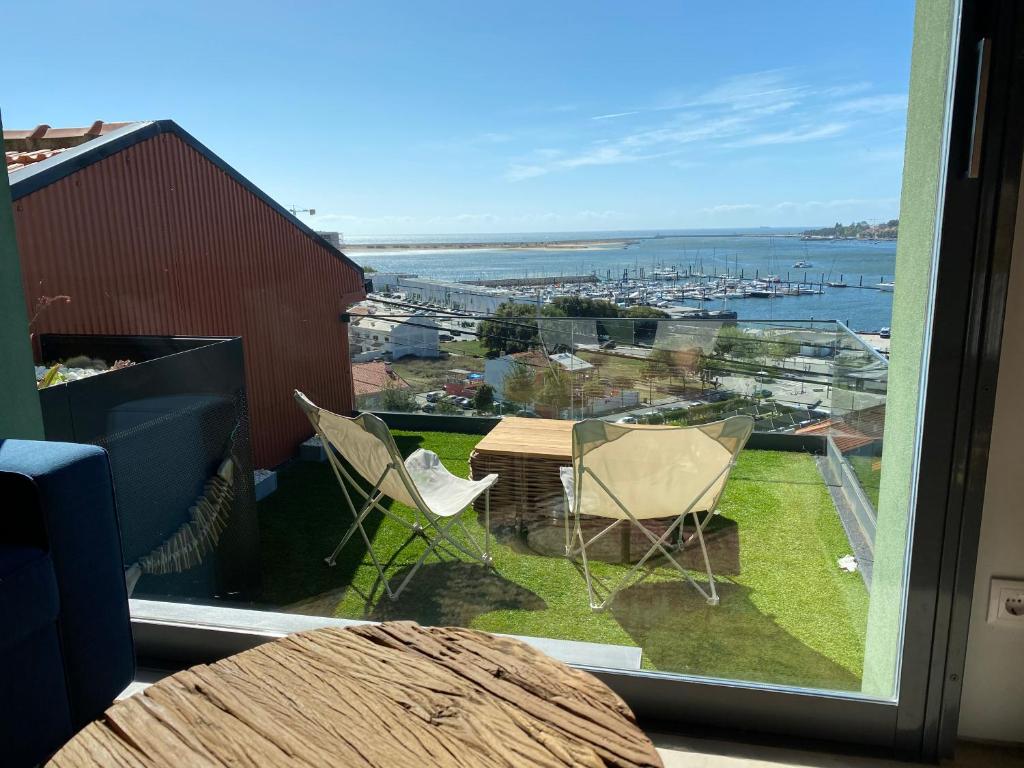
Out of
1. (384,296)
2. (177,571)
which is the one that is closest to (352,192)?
(384,296)

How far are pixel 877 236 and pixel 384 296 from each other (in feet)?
4.61

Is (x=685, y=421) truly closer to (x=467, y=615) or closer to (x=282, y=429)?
(x=467, y=615)

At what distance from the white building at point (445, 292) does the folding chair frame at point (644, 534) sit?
56cm

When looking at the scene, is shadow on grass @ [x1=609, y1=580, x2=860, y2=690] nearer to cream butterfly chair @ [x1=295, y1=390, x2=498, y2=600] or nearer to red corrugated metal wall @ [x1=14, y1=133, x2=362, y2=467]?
cream butterfly chair @ [x1=295, y1=390, x2=498, y2=600]

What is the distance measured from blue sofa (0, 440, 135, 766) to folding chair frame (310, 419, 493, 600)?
0.66m

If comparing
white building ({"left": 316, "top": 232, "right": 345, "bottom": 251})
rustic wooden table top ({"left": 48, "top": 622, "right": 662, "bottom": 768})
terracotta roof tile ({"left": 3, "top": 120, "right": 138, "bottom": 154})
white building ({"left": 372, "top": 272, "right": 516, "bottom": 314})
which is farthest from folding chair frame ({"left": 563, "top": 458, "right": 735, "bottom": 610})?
terracotta roof tile ({"left": 3, "top": 120, "right": 138, "bottom": 154})

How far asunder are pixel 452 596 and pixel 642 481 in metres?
0.72

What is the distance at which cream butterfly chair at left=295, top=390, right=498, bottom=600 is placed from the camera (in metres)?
2.33

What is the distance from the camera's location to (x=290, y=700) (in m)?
1.22

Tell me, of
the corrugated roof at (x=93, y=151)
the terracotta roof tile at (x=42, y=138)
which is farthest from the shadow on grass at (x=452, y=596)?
the terracotta roof tile at (x=42, y=138)

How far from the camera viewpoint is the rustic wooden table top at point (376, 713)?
1.09 meters

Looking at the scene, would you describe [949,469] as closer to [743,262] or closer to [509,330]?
[743,262]

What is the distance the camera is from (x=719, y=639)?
217 centimetres

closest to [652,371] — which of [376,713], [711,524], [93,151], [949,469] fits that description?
[711,524]
